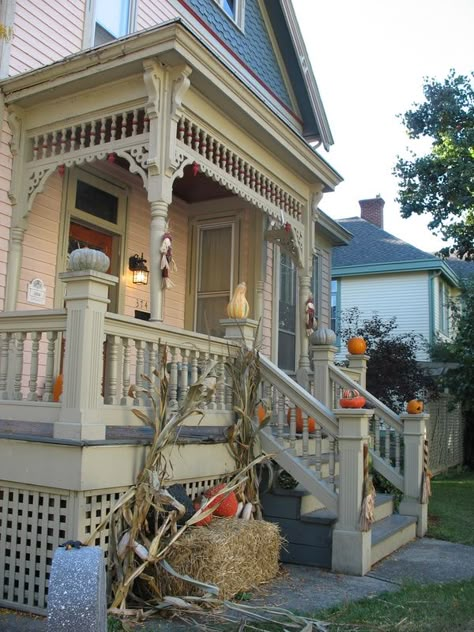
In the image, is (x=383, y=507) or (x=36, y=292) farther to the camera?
(x=36, y=292)

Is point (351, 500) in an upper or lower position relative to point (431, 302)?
lower

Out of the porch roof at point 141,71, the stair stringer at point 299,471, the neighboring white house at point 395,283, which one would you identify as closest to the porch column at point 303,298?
the porch roof at point 141,71

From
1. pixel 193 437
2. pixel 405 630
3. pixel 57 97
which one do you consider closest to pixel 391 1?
pixel 57 97

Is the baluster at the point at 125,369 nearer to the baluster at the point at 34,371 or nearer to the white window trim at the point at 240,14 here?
the baluster at the point at 34,371

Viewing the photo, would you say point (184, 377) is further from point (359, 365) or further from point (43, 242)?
point (359, 365)

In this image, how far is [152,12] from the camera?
9031 mm

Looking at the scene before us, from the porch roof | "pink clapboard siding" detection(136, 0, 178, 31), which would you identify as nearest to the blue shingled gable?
"pink clapboard siding" detection(136, 0, 178, 31)

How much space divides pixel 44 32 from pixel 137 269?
3015mm

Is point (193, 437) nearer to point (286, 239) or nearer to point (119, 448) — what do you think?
point (119, 448)

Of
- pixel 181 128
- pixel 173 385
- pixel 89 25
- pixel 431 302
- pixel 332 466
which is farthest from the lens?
pixel 431 302

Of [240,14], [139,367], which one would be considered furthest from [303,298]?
[240,14]

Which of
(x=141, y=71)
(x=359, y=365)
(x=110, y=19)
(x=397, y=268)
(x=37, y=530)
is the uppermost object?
(x=110, y=19)

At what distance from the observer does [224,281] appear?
957 centimetres

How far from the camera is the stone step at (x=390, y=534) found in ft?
19.0
